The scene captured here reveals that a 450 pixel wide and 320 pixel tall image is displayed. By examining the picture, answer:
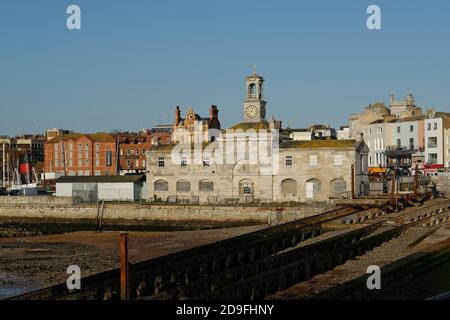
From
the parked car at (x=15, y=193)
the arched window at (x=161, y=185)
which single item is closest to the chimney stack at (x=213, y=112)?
the parked car at (x=15, y=193)

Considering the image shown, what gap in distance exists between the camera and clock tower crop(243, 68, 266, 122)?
7319cm

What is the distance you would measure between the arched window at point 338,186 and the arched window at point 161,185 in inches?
644

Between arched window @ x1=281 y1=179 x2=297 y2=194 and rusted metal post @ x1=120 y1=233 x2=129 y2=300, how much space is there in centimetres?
4747

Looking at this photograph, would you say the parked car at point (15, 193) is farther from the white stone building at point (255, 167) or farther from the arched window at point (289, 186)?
the arched window at point (289, 186)

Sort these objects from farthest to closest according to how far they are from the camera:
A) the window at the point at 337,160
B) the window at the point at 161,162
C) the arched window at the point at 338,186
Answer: the window at the point at 161,162
the window at the point at 337,160
the arched window at the point at 338,186

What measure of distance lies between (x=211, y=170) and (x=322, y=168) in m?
10.8

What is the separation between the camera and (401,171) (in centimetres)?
9594

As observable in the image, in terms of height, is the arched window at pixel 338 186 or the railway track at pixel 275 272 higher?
the arched window at pixel 338 186

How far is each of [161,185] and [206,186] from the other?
478cm

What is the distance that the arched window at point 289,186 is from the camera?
69.1 meters
